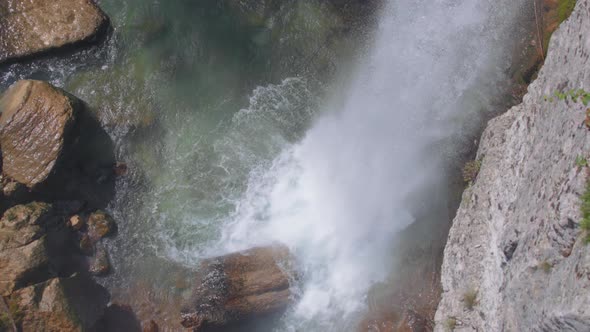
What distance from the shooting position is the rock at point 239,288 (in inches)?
410

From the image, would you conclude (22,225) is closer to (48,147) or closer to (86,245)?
(86,245)

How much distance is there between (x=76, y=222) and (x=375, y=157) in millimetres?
7864

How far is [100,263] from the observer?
11742 millimetres

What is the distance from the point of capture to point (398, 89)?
42.3 ft

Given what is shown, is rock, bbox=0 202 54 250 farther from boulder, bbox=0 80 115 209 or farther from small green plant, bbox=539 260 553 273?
small green plant, bbox=539 260 553 273

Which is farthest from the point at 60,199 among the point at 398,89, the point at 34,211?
the point at 398,89

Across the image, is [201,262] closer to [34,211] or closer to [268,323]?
[268,323]

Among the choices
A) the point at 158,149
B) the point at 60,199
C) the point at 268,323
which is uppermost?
the point at 158,149

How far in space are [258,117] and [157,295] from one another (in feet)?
17.4

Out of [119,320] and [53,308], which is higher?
[53,308]

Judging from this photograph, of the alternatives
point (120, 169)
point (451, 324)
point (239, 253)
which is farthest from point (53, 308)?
point (451, 324)

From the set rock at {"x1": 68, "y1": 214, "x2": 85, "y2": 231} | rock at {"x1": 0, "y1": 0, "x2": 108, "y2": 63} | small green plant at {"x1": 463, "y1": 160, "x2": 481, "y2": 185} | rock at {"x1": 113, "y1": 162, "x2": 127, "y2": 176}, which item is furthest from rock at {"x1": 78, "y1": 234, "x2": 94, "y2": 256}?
small green plant at {"x1": 463, "y1": 160, "x2": 481, "y2": 185}

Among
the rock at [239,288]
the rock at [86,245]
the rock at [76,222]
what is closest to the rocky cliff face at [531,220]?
the rock at [239,288]

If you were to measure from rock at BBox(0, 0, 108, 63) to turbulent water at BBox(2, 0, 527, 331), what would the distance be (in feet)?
1.61
